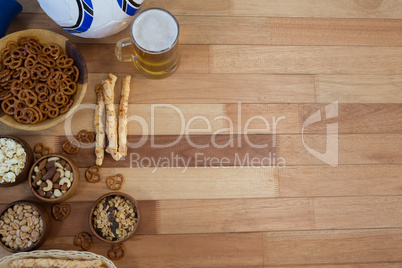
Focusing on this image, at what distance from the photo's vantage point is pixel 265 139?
5.03 ft

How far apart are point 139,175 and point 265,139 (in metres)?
0.54

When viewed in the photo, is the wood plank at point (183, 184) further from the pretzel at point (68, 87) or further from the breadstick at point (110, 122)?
the pretzel at point (68, 87)

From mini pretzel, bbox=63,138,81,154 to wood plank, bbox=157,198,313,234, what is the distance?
0.41 meters

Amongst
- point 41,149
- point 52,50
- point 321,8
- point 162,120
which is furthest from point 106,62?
point 321,8

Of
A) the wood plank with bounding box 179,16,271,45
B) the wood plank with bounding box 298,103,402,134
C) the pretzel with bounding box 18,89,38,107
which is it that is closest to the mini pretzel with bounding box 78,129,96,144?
the pretzel with bounding box 18,89,38,107

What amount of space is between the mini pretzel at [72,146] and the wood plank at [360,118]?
928mm

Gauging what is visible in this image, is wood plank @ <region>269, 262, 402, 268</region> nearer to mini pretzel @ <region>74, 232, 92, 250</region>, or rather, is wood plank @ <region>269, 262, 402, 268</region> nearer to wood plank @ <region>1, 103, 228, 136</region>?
wood plank @ <region>1, 103, 228, 136</region>

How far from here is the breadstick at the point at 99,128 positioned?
56.0 inches

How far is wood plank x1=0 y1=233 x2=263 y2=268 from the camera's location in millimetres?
1419

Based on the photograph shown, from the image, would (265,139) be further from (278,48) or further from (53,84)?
(53,84)

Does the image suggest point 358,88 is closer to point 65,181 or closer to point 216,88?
point 216,88

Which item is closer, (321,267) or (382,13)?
(321,267)

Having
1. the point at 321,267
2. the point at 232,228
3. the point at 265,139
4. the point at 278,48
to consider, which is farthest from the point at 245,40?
the point at 321,267

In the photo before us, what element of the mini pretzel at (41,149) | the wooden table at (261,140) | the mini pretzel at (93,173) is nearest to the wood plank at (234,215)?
the wooden table at (261,140)
